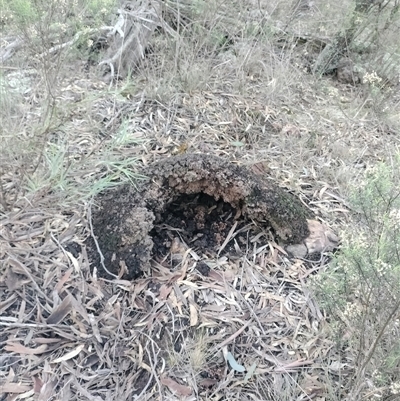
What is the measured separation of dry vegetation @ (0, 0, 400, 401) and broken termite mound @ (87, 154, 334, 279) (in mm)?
78

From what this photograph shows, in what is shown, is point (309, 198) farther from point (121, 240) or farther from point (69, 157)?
point (69, 157)

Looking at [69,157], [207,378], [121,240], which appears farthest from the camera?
[69,157]

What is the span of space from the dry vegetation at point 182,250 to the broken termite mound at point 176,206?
0.08 metres

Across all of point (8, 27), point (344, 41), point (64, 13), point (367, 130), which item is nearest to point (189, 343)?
point (64, 13)

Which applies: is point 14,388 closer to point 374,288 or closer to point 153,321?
point 153,321

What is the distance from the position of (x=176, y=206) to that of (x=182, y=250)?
0.78 feet

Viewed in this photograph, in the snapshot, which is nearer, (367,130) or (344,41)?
(367,130)

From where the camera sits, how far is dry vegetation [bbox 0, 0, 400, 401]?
183cm

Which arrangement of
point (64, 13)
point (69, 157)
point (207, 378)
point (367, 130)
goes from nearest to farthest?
1. point (207, 378)
2. point (64, 13)
3. point (69, 157)
4. point (367, 130)

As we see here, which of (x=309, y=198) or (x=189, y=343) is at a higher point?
(x=309, y=198)

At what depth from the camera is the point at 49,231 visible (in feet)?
7.35

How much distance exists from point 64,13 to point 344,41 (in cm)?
265

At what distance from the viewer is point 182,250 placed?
90.1 inches

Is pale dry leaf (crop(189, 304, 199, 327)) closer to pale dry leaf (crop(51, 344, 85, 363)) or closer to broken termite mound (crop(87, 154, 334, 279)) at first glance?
broken termite mound (crop(87, 154, 334, 279))
